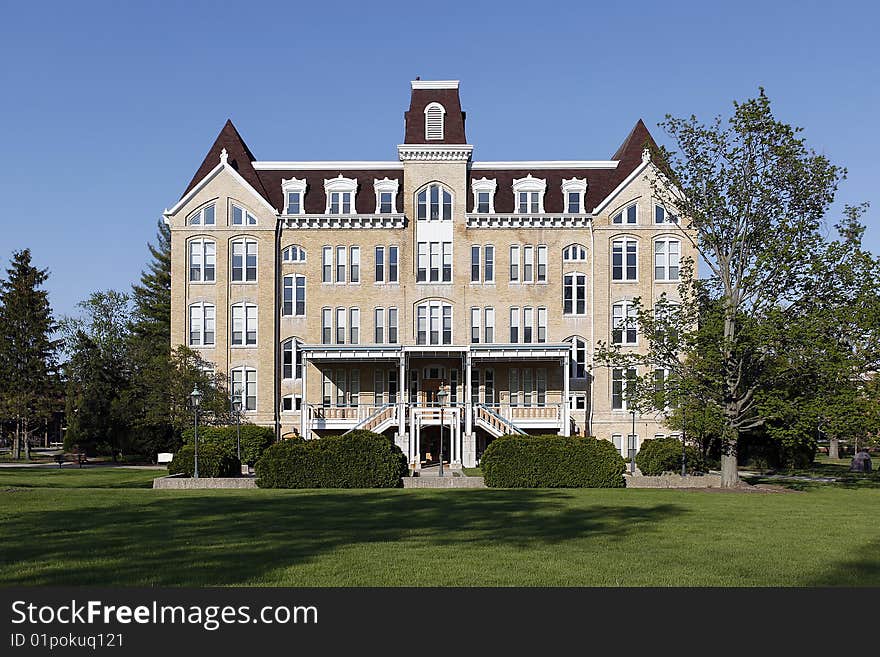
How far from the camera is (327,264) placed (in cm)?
5081

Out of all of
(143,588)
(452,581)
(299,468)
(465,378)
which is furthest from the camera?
(465,378)

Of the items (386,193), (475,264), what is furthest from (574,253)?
(386,193)

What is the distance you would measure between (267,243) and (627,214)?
762 inches

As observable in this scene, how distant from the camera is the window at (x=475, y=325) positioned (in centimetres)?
5031

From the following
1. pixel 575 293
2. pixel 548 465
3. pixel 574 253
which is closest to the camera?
pixel 548 465

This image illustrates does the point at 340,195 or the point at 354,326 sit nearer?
the point at 354,326

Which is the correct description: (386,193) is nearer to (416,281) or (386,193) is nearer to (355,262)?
(355,262)

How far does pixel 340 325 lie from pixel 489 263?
8.70 m

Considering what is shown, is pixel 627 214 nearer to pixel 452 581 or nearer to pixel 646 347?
pixel 646 347

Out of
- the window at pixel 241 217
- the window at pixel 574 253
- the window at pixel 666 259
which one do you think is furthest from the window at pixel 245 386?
the window at pixel 666 259

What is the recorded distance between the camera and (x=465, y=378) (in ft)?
158

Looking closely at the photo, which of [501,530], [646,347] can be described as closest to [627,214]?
[646,347]

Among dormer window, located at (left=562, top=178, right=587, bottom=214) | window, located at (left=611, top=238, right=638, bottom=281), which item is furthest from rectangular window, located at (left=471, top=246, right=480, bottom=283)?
window, located at (left=611, top=238, right=638, bottom=281)

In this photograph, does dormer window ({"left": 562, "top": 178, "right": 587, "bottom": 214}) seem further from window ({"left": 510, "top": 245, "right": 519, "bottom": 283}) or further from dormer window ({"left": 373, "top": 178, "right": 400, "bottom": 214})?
dormer window ({"left": 373, "top": 178, "right": 400, "bottom": 214})
